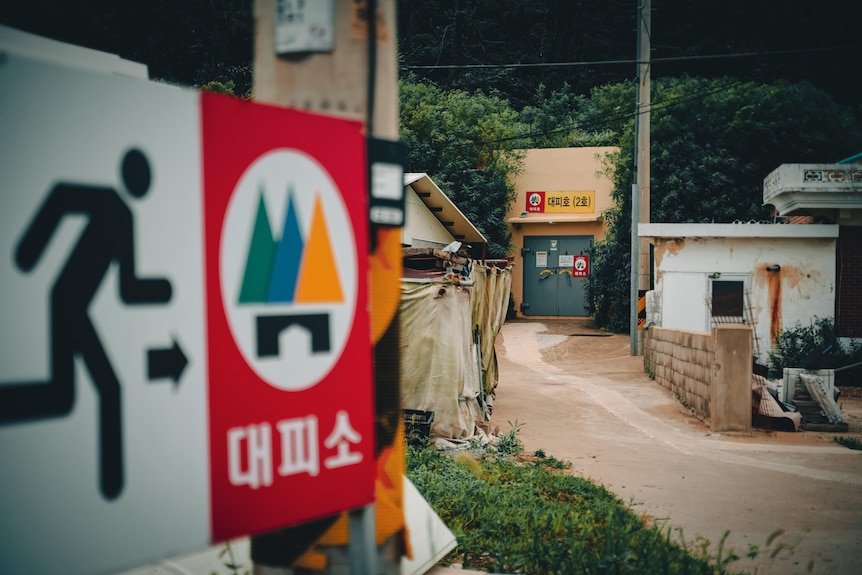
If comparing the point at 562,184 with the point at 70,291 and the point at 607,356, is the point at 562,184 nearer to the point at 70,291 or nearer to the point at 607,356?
the point at 607,356

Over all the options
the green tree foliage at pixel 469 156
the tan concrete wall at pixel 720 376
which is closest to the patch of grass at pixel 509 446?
the tan concrete wall at pixel 720 376

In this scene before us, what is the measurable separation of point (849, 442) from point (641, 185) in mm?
10490

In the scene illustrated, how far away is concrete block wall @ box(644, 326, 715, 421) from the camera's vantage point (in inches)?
431

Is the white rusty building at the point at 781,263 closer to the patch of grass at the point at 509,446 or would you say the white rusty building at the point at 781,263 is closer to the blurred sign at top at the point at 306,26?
the patch of grass at the point at 509,446

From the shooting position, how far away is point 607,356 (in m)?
19.3

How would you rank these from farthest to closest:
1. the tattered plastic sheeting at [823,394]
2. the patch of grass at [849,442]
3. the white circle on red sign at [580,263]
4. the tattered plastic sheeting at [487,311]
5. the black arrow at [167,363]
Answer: the white circle on red sign at [580,263], the tattered plastic sheeting at [487,311], the tattered plastic sheeting at [823,394], the patch of grass at [849,442], the black arrow at [167,363]

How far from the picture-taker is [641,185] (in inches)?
743

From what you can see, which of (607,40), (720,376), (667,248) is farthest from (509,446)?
(607,40)

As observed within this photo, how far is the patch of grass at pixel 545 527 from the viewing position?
4164 millimetres

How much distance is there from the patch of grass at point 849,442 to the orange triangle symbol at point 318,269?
9271 mm

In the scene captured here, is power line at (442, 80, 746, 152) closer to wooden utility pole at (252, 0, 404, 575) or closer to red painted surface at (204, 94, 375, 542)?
wooden utility pole at (252, 0, 404, 575)

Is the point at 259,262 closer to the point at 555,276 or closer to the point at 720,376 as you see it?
the point at 720,376

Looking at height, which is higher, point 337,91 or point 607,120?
point 607,120

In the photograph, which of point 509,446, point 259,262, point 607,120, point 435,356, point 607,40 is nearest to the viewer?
point 259,262
